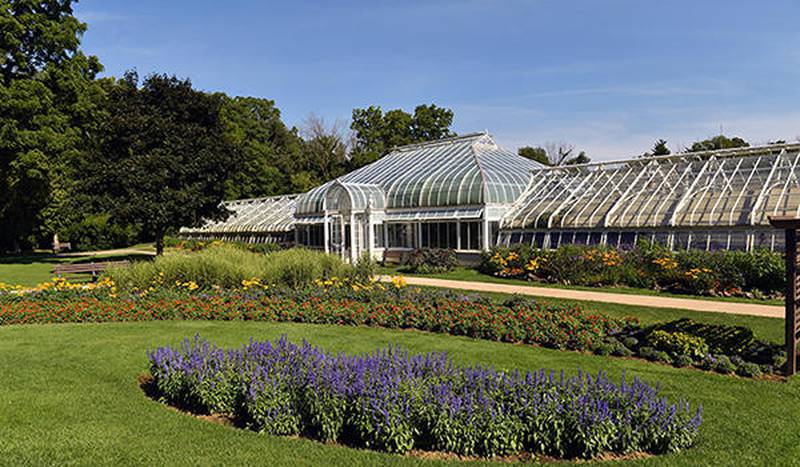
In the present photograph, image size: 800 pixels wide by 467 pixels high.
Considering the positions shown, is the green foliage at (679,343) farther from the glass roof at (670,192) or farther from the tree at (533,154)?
the tree at (533,154)

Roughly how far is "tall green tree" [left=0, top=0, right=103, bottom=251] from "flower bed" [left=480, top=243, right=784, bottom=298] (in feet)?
66.3

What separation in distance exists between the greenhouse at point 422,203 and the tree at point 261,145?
18021mm

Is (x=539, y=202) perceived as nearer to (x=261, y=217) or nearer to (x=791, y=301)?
(x=791, y=301)

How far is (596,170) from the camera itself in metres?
24.7

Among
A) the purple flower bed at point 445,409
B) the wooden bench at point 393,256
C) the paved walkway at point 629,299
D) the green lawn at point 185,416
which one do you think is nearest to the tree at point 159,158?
the wooden bench at point 393,256

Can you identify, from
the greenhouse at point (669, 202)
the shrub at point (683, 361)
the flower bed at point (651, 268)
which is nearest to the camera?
the shrub at point (683, 361)

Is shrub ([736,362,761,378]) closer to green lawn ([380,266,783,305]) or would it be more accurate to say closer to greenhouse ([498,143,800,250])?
green lawn ([380,266,783,305])

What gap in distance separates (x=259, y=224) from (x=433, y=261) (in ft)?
57.3

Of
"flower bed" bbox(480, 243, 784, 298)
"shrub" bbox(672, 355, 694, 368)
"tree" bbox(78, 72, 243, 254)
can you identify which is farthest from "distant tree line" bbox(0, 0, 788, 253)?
"shrub" bbox(672, 355, 694, 368)

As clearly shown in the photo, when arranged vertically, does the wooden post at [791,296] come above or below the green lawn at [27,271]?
above

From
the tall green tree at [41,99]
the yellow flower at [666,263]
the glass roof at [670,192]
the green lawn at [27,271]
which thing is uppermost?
the tall green tree at [41,99]

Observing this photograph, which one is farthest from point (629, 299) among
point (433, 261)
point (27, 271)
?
point (27, 271)

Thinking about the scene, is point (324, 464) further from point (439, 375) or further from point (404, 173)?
point (404, 173)

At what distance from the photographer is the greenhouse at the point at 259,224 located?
35344 millimetres
